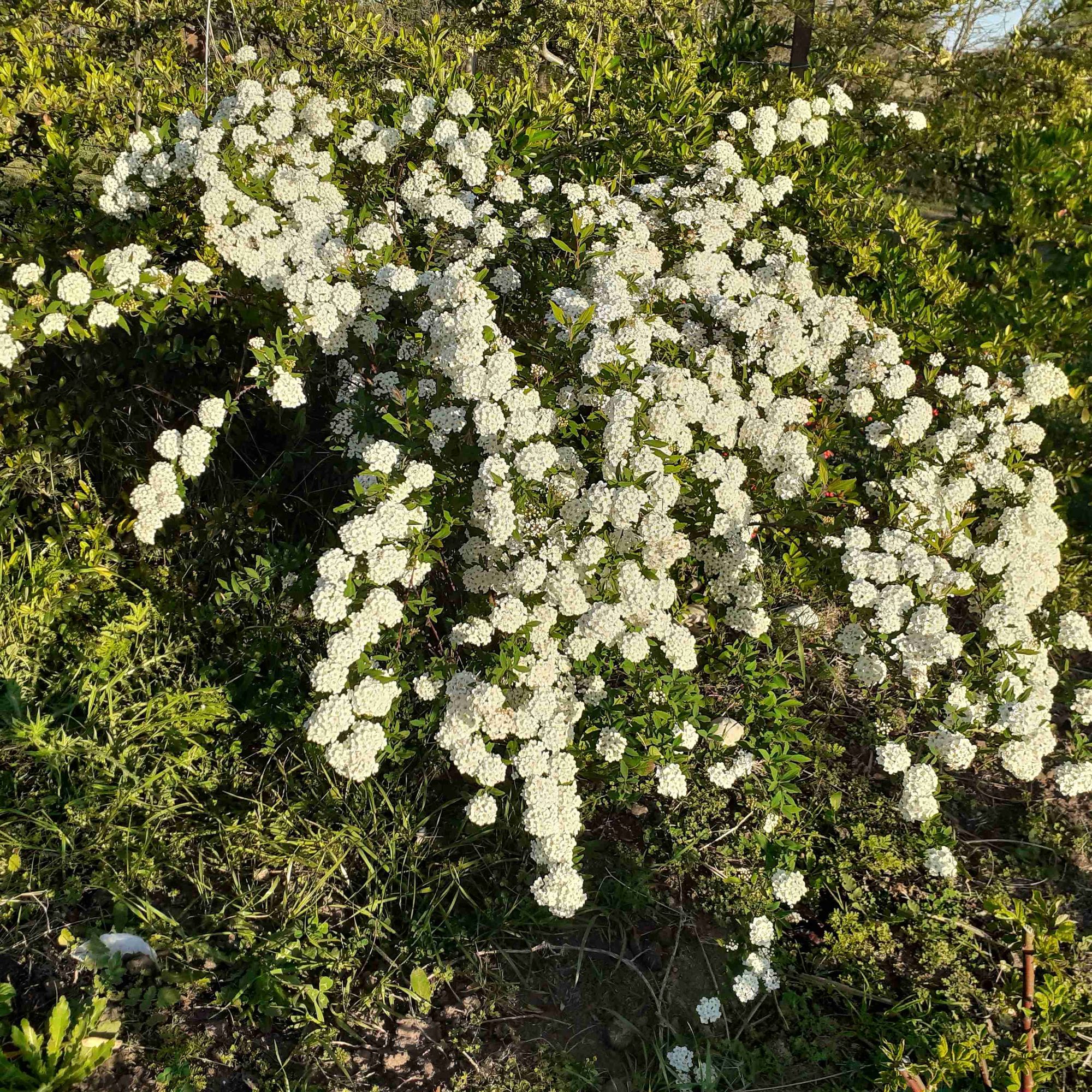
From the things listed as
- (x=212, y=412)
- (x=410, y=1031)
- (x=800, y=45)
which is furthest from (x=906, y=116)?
(x=410, y=1031)

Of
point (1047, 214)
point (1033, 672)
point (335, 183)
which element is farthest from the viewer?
point (1047, 214)

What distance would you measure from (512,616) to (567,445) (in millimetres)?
809

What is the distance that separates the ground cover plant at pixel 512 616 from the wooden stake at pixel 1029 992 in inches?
1.0

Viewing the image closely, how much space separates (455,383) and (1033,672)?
2258 mm

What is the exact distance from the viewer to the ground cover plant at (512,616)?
2451mm

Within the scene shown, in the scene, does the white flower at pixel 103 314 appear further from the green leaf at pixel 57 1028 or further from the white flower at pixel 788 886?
the white flower at pixel 788 886

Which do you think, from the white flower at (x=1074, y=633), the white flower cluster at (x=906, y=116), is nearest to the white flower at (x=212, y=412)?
the white flower at (x=1074, y=633)

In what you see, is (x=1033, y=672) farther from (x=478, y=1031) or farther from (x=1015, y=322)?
(x=478, y=1031)

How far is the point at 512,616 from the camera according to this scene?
7.64ft

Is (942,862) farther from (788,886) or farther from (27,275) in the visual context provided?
(27,275)

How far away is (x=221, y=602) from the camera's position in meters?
3.05

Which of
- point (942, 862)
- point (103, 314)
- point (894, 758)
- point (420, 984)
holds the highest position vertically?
point (103, 314)

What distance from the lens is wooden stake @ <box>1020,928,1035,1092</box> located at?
7.97ft

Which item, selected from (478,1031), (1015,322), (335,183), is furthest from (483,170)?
(478,1031)
